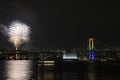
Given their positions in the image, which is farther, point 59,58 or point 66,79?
point 59,58

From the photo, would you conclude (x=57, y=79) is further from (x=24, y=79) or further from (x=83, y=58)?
(x=83, y=58)

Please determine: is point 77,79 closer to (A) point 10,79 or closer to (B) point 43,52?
(A) point 10,79

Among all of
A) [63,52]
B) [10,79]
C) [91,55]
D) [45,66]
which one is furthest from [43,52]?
[10,79]

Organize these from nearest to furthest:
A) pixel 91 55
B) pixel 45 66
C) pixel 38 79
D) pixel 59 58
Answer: pixel 38 79 → pixel 45 66 → pixel 91 55 → pixel 59 58

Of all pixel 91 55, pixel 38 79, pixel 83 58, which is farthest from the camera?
pixel 83 58

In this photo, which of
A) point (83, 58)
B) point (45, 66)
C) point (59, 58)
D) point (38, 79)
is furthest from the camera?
point (59, 58)

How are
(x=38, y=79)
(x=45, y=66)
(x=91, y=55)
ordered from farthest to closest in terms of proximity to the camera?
1. (x=91, y=55)
2. (x=45, y=66)
3. (x=38, y=79)

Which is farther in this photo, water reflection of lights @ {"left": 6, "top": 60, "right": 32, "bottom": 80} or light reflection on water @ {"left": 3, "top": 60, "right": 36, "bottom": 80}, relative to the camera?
water reflection of lights @ {"left": 6, "top": 60, "right": 32, "bottom": 80}

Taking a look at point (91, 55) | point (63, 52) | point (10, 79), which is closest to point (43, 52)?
point (63, 52)

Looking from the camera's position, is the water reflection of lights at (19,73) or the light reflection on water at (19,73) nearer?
the light reflection on water at (19,73)
